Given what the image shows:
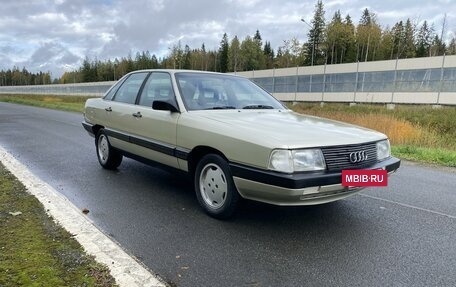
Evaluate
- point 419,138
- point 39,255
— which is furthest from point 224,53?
point 39,255

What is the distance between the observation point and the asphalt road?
3070 mm

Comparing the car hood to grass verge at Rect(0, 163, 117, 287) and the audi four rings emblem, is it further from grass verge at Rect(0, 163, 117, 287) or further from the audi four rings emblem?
grass verge at Rect(0, 163, 117, 287)

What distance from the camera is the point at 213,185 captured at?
4258mm

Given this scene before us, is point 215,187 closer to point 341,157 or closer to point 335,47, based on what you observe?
point 341,157

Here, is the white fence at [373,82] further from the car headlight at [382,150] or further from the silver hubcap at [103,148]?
the silver hubcap at [103,148]

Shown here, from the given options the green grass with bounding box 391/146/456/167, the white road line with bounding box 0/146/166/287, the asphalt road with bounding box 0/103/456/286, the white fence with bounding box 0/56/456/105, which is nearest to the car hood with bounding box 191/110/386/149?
the asphalt road with bounding box 0/103/456/286

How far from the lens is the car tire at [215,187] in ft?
13.2

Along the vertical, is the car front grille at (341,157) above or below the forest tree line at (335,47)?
below

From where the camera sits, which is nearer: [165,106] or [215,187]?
[215,187]

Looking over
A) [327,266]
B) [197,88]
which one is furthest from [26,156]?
[327,266]

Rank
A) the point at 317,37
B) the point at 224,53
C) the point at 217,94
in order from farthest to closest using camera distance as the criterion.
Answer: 1. the point at 224,53
2. the point at 317,37
3. the point at 217,94

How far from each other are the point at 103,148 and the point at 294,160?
13.8ft

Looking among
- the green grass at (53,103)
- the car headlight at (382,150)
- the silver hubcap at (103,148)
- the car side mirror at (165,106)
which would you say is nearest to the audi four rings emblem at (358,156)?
the car headlight at (382,150)

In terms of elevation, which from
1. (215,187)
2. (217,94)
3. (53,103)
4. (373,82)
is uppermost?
(373,82)
